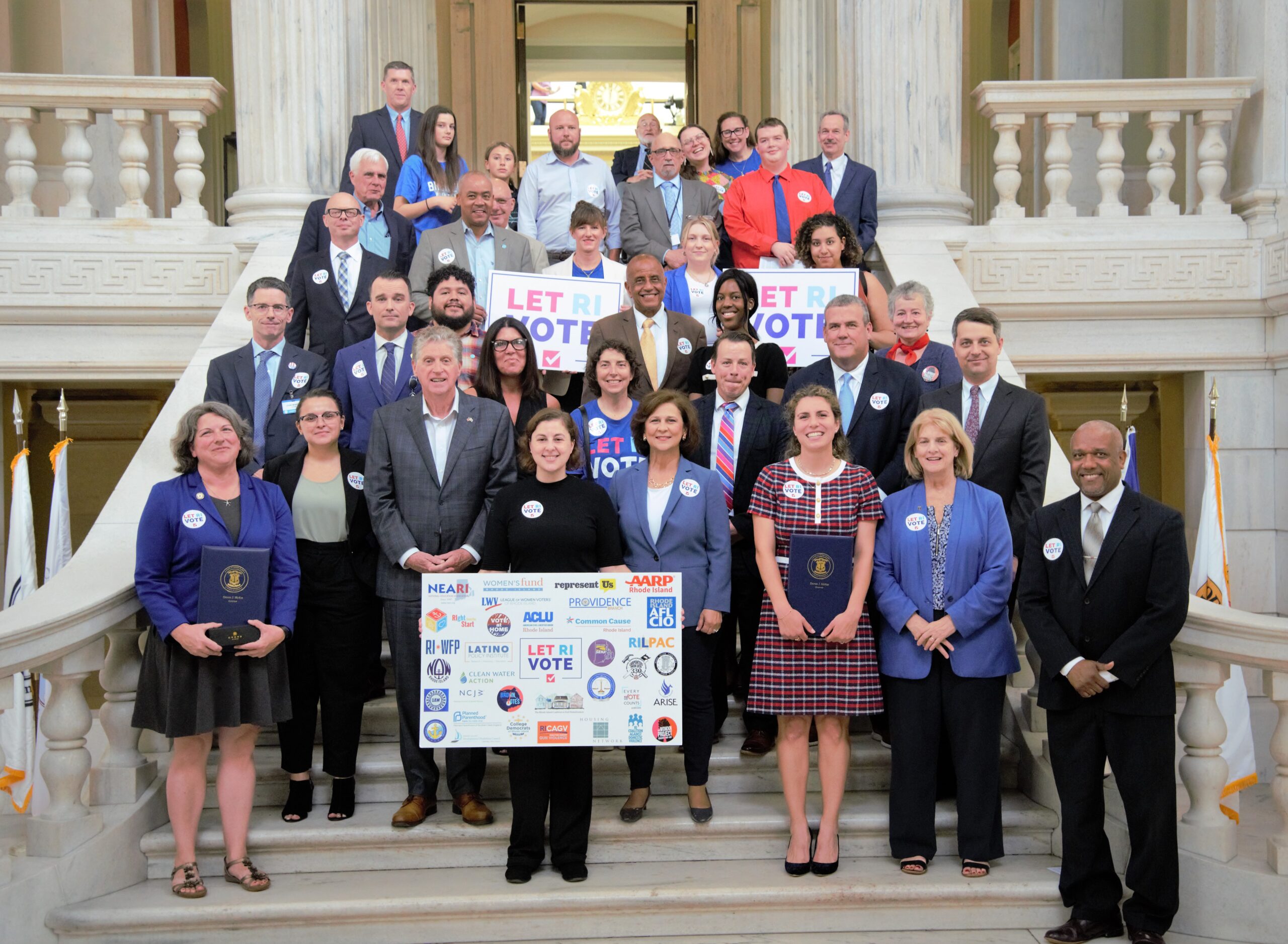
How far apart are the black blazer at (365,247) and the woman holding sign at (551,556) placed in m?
2.24

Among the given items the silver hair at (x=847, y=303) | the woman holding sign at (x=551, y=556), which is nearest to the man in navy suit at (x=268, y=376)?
the woman holding sign at (x=551, y=556)

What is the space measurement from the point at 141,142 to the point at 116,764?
4893mm

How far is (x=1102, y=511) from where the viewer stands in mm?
4719

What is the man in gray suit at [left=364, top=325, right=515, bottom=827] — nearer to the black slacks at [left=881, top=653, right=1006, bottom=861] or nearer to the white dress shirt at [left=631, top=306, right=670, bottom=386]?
the white dress shirt at [left=631, top=306, right=670, bottom=386]

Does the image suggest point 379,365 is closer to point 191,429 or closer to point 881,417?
point 191,429

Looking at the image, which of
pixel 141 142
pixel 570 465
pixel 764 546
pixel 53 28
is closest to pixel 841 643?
pixel 764 546

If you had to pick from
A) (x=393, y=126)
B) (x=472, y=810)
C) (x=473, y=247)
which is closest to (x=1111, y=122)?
(x=473, y=247)

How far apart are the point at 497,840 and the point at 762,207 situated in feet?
14.0

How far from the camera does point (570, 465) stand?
5.33 meters

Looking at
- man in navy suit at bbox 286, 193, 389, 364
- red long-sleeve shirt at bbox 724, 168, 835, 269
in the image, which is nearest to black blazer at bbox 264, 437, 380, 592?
man in navy suit at bbox 286, 193, 389, 364

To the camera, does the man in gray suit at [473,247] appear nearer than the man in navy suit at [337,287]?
No

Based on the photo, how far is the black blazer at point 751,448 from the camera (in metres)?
5.68

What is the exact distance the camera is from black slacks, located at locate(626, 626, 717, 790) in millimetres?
5230

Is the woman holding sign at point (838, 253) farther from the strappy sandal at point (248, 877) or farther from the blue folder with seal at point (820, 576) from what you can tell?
the strappy sandal at point (248, 877)
